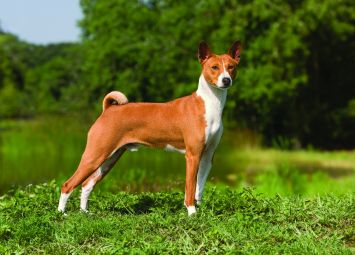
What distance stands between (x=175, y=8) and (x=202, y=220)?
21.8 meters

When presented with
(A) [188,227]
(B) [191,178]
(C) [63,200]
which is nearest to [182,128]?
(B) [191,178]

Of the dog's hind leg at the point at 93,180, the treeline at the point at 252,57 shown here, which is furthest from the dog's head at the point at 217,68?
the treeline at the point at 252,57

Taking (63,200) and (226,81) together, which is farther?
(63,200)

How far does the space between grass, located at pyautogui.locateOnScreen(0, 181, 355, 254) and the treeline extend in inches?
699

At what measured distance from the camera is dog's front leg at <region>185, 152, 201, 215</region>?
705 cm

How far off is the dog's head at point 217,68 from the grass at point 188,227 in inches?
51.7

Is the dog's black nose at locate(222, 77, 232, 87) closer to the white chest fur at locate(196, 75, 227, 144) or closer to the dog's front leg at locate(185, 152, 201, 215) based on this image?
the white chest fur at locate(196, 75, 227, 144)

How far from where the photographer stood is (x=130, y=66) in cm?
2944

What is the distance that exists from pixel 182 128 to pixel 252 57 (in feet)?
63.7

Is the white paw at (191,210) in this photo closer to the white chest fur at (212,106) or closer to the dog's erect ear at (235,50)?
the white chest fur at (212,106)

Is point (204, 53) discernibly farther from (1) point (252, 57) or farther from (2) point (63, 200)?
(1) point (252, 57)

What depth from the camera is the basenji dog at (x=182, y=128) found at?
23.1ft

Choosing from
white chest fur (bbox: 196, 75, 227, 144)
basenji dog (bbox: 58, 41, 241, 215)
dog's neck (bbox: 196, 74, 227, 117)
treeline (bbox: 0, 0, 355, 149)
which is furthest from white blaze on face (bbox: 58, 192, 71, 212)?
treeline (bbox: 0, 0, 355, 149)

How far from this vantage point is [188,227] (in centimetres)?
657
